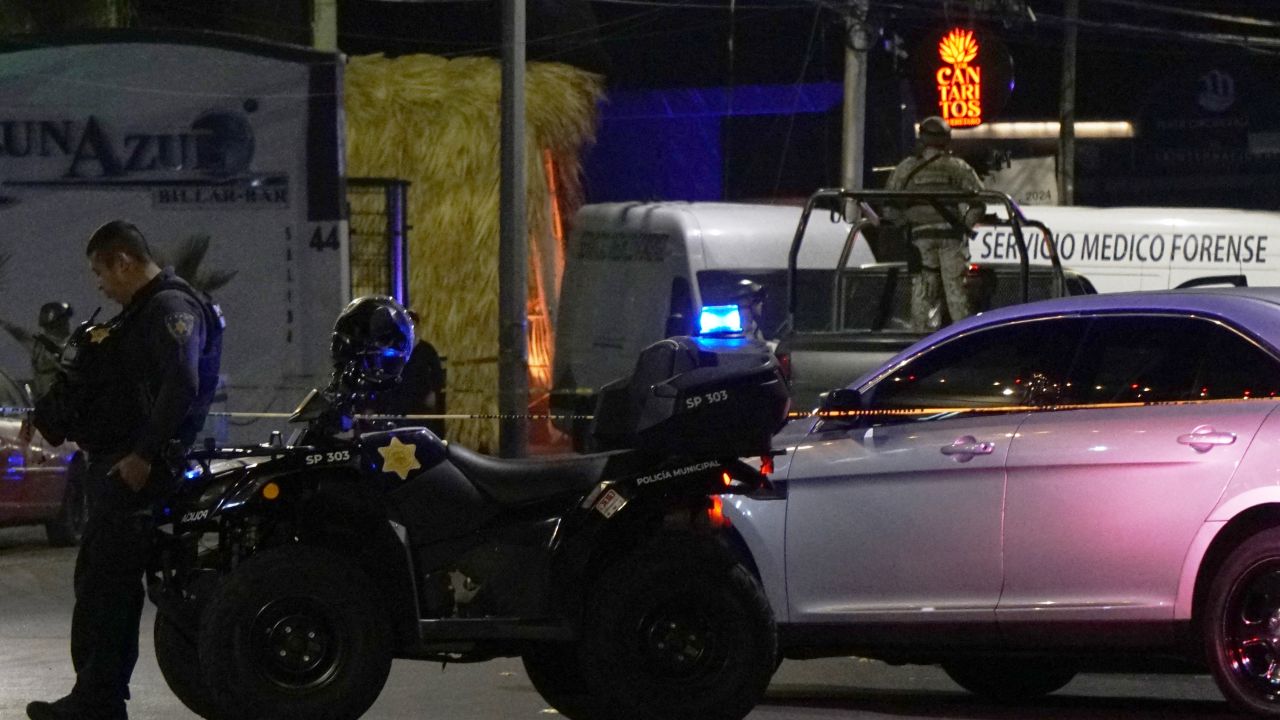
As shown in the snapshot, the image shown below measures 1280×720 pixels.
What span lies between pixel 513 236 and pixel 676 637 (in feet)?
37.1

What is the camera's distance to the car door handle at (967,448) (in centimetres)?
742

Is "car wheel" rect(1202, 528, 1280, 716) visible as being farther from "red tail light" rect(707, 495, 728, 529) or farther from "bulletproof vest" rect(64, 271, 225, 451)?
"bulletproof vest" rect(64, 271, 225, 451)

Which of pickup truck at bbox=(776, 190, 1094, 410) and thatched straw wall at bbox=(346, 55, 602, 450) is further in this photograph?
thatched straw wall at bbox=(346, 55, 602, 450)

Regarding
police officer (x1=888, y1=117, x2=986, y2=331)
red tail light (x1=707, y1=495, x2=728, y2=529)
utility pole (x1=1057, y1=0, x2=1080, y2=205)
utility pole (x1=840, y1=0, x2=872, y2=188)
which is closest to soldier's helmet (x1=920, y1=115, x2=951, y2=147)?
police officer (x1=888, y1=117, x2=986, y2=331)

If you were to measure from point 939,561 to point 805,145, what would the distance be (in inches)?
775

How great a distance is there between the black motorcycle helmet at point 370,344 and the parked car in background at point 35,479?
22.3 ft

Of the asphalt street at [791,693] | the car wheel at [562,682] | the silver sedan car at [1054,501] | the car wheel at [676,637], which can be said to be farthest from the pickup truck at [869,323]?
Answer: the car wheel at [676,637]

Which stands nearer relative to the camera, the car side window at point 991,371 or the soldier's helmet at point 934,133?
the car side window at point 991,371

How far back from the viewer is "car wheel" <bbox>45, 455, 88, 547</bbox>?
13.7m

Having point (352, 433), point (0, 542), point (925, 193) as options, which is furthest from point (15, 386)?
point (352, 433)

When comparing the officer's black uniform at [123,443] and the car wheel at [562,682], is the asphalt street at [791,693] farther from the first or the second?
the officer's black uniform at [123,443]

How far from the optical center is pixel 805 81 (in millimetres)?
26750

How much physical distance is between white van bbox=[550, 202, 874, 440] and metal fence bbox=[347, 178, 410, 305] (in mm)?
1664

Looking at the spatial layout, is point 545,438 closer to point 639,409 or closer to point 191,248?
point 191,248
